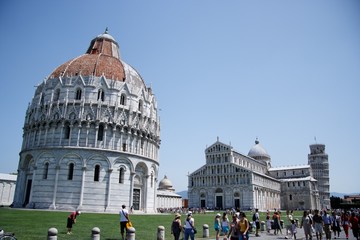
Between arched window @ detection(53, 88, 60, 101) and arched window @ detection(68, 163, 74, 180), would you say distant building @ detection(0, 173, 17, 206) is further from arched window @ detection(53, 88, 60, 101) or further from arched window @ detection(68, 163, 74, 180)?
arched window @ detection(68, 163, 74, 180)

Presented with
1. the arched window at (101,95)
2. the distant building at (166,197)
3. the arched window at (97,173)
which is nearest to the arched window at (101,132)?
the arched window at (97,173)

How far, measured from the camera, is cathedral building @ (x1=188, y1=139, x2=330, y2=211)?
239 feet

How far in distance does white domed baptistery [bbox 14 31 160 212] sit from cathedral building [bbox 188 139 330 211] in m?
37.0

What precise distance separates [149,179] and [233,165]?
39462 mm

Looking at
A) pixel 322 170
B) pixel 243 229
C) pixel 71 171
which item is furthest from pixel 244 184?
pixel 243 229

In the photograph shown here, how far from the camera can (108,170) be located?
115ft

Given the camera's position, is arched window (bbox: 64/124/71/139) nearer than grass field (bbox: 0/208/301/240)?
No

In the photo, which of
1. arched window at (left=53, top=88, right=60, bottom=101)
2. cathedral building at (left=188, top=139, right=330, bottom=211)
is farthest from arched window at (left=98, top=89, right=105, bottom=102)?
cathedral building at (left=188, top=139, right=330, bottom=211)

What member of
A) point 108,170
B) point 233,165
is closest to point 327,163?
point 233,165

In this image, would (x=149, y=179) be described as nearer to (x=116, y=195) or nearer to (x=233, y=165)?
(x=116, y=195)

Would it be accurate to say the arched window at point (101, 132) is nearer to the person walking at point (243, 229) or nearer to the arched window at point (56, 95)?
the arched window at point (56, 95)

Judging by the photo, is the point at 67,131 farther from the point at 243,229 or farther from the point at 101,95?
the point at 243,229

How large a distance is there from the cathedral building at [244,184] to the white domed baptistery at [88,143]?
37023 mm

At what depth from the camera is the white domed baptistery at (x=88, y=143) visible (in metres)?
34.0
